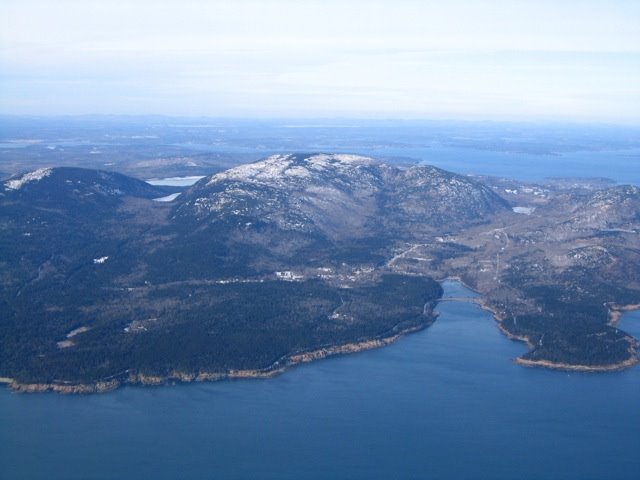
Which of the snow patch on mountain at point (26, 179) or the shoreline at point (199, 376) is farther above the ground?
the snow patch on mountain at point (26, 179)

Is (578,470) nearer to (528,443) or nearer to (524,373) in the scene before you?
(528,443)

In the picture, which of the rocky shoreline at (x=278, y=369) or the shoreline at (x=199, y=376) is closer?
the shoreline at (x=199, y=376)

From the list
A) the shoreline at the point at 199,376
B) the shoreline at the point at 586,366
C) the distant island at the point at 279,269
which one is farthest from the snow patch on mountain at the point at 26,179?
the shoreline at the point at 586,366

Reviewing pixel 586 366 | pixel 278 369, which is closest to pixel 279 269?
pixel 278 369

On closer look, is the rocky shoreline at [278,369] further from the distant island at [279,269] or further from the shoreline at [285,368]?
the distant island at [279,269]

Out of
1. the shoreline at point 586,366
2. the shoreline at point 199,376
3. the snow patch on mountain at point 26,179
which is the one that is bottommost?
the shoreline at point 199,376

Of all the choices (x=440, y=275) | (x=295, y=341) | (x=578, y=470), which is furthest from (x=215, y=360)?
(x=440, y=275)

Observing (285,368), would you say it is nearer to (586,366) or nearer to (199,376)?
(199,376)

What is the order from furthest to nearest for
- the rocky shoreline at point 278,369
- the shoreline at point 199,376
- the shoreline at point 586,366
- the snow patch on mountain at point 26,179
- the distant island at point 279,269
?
the snow patch on mountain at point 26,179
the distant island at point 279,269
the shoreline at point 586,366
the rocky shoreline at point 278,369
the shoreline at point 199,376

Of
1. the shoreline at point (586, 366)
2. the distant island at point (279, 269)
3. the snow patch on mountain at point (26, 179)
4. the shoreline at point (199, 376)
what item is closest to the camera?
the shoreline at point (199, 376)
